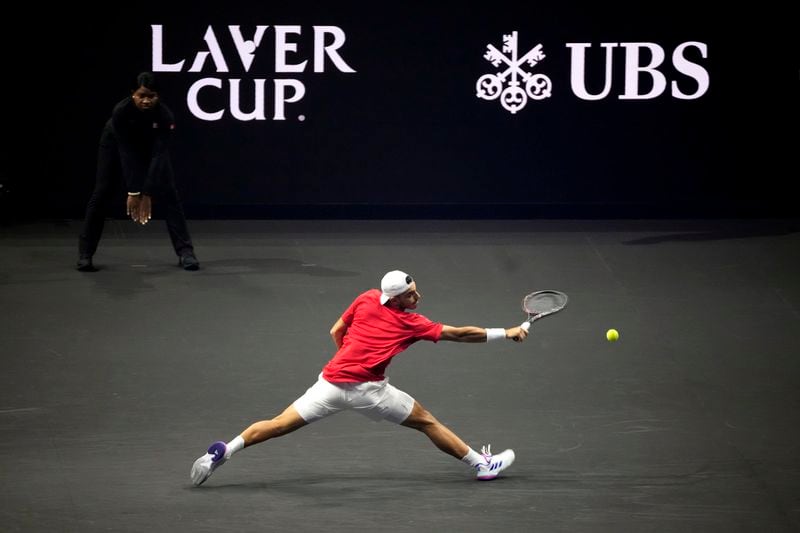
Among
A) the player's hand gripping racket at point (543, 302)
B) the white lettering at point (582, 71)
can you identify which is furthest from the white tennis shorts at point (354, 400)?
the white lettering at point (582, 71)

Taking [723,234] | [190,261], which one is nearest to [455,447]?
[190,261]

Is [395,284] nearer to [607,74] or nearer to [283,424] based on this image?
[283,424]

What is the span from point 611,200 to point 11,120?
623cm

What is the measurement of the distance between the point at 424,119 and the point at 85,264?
3983 millimetres

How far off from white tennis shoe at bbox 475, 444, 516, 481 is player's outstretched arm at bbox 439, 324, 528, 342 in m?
0.67

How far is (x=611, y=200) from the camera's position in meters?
15.8

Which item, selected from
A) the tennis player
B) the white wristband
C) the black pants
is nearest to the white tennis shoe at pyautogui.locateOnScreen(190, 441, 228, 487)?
the tennis player

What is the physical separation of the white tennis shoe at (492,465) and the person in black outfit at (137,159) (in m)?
5.39

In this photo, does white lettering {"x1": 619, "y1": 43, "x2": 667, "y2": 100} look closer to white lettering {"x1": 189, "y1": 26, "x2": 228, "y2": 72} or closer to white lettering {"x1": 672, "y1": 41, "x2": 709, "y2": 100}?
white lettering {"x1": 672, "y1": 41, "x2": 709, "y2": 100}

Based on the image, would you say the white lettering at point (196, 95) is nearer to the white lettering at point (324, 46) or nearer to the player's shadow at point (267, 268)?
the white lettering at point (324, 46)

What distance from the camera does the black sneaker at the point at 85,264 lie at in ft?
44.3

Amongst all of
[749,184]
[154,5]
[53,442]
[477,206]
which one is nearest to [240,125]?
[154,5]

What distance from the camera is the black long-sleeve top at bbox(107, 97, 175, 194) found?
12859mm

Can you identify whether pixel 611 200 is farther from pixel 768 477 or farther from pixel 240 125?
pixel 768 477
